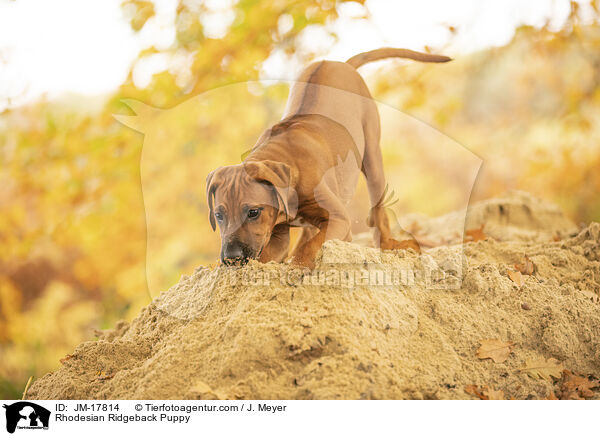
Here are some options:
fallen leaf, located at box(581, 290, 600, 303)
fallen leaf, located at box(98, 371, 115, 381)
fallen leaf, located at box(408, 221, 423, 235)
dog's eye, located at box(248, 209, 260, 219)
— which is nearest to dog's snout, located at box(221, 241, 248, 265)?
dog's eye, located at box(248, 209, 260, 219)

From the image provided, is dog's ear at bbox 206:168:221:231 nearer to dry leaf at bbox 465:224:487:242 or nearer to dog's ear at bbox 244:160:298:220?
dog's ear at bbox 244:160:298:220

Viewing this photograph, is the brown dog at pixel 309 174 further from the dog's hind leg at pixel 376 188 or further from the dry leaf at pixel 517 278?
the dry leaf at pixel 517 278

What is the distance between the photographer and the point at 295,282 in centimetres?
236

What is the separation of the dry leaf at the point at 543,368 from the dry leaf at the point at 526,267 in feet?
2.74

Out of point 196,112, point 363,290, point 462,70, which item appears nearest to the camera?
point 363,290

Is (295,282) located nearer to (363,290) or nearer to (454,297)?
(363,290)

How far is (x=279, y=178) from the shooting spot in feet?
8.85

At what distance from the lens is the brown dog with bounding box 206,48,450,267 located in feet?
8.64

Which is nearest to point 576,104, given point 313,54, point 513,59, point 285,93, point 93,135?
point 513,59

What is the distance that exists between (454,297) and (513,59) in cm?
484

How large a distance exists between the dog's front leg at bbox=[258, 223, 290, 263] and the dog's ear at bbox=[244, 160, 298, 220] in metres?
0.24
